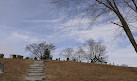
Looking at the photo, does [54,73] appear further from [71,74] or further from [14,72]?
[14,72]

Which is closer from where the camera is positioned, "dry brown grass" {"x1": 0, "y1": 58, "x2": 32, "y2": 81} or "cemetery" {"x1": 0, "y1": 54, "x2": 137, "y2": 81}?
"dry brown grass" {"x1": 0, "y1": 58, "x2": 32, "y2": 81}

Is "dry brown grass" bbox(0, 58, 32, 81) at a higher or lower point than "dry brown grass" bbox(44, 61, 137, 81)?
higher

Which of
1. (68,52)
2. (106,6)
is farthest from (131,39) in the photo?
(68,52)

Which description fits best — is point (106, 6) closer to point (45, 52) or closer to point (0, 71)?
point (0, 71)

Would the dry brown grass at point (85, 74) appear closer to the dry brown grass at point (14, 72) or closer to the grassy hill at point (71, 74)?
the grassy hill at point (71, 74)

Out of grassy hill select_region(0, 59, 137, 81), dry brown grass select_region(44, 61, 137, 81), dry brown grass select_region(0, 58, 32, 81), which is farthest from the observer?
dry brown grass select_region(44, 61, 137, 81)

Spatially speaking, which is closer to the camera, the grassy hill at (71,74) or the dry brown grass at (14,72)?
the dry brown grass at (14,72)

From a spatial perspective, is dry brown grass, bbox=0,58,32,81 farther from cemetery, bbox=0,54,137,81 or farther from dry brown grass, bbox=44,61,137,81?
dry brown grass, bbox=44,61,137,81

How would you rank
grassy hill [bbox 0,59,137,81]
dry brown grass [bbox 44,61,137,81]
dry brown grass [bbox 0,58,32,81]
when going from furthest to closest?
dry brown grass [bbox 44,61,137,81] < grassy hill [bbox 0,59,137,81] < dry brown grass [bbox 0,58,32,81]

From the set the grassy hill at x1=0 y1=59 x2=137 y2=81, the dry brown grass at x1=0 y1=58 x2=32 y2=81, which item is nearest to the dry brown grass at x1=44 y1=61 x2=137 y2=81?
the grassy hill at x1=0 y1=59 x2=137 y2=81

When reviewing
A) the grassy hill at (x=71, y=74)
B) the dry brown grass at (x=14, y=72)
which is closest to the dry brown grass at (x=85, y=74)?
the grassy hill at (x=71, y=74)

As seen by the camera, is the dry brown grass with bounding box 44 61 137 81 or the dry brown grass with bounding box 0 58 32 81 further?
the dry brown grass with bounding box 44 61 137 81

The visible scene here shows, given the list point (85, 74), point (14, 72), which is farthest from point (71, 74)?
point (14, 72)

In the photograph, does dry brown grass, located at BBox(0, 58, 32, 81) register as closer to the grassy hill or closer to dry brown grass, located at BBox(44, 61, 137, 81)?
the grassy hill
